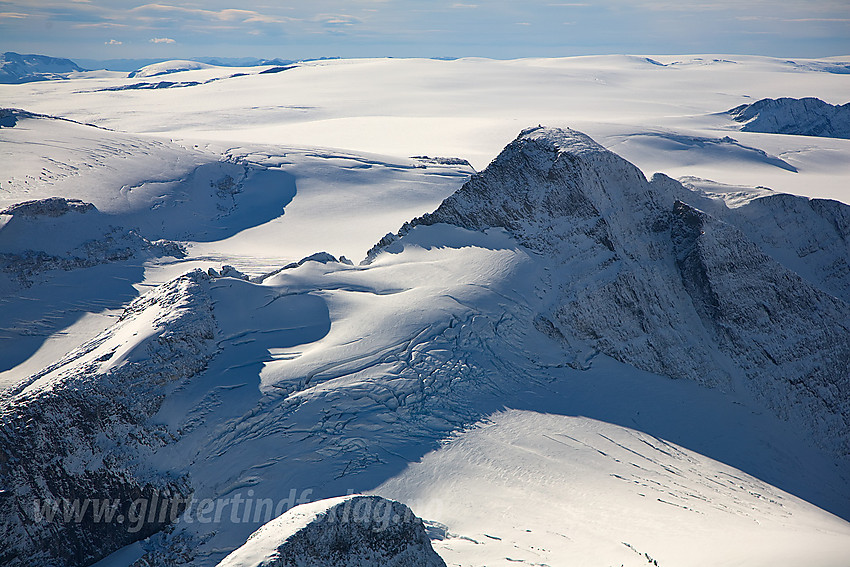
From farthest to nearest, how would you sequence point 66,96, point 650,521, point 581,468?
1. point 66,96
2. point 581,468
3. point 650,521

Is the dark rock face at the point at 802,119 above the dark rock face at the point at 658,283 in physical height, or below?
above

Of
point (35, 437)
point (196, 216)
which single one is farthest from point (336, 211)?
point (35, 437)

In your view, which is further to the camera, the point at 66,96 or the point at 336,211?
the point at 66,96

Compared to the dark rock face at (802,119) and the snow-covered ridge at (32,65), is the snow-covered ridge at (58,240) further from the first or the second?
the snow-covered ridge at (32,65)

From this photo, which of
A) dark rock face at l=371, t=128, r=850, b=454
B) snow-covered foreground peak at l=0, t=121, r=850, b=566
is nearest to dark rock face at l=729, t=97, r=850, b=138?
snow-covered foreground peak at l=0, t=121, r=850, b=566

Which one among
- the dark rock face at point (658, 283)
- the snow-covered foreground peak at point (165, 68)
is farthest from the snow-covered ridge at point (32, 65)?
the dark rock face at point (658, 283)

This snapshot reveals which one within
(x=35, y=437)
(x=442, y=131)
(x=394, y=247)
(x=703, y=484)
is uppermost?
(x=442, y=131)

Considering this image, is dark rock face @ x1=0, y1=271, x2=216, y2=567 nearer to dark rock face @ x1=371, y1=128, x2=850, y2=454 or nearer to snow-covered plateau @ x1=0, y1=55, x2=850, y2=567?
snow-covered plateau @ x1=0, y1=55, x2=850, y2=567

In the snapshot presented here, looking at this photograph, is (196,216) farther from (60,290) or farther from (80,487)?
(80,487)
